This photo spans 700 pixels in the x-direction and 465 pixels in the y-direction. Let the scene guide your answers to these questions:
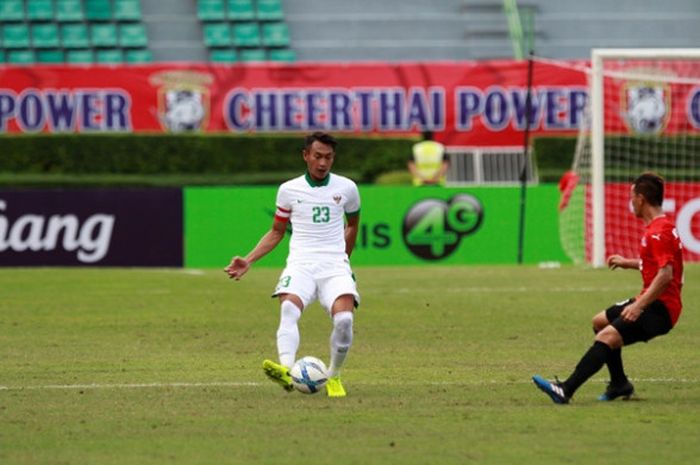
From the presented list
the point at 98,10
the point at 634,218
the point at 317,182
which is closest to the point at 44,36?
the point at 98,10

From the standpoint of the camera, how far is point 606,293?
21.3 m

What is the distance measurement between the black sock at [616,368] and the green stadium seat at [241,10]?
3216 cm

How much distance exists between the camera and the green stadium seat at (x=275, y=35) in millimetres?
41562

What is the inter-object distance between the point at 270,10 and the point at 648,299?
32883 mm

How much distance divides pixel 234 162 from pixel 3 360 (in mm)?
23471

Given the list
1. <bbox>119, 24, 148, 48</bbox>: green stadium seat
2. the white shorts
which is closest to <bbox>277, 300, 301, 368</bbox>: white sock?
the white shorts

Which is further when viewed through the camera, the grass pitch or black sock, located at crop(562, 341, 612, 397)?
black sock, located at crop(562, 341, 612, 397)

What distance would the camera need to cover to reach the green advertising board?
93.7 feet

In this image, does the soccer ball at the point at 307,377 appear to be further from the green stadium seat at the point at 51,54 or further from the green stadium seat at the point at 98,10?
the green stadium seat at the point at 98,10

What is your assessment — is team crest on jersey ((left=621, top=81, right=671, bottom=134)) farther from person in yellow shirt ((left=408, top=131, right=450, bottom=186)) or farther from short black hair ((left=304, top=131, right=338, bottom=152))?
short black hair ((left=304, top=131, right=338, bottom=152))

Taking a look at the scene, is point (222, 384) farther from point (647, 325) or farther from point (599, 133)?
point (599, 133)

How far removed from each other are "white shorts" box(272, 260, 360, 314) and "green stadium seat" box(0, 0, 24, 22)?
102 ft

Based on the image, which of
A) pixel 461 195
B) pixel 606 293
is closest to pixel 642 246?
pixel 606 293

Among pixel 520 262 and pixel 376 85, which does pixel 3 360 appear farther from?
pixel 376 85
